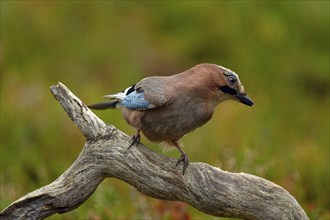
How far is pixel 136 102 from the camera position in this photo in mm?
5074

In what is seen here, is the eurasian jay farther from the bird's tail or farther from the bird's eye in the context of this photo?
the bird's tail

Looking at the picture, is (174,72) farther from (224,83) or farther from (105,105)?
(224,83)

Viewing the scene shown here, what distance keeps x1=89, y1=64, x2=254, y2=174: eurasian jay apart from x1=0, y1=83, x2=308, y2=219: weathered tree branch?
129mm

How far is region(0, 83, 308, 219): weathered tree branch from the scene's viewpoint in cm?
461

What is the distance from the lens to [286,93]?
943 centimetres

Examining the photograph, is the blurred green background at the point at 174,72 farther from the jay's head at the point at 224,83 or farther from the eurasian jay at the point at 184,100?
the jay's head at the point at 224,83

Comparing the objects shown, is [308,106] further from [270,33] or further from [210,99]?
[210,99]

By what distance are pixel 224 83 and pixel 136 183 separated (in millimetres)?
734

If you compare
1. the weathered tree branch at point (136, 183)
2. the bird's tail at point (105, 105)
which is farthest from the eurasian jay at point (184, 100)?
the bird's tail at point (105, 105)

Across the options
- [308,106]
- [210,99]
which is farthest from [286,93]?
[210,99]

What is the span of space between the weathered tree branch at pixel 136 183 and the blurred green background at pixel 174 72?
4.66 ft

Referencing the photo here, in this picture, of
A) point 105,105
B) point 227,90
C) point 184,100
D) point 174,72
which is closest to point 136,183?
point 184,100

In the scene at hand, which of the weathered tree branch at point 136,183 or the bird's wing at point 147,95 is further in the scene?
the bird's wing at point 147,95

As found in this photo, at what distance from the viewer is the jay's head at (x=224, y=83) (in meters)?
4.81
